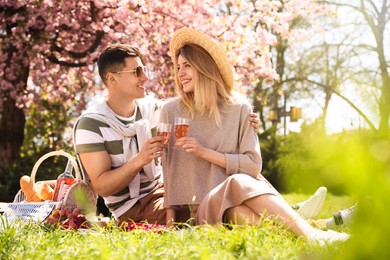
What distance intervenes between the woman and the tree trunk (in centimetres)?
631

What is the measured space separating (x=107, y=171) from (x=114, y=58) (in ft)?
3.26

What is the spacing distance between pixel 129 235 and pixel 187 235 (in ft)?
1.13

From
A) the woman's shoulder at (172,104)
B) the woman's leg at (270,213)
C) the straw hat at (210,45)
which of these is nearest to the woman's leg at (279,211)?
the woman's leg at (270,213)

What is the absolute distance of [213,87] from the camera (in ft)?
14.0

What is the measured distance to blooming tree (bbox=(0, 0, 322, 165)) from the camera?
892 cm

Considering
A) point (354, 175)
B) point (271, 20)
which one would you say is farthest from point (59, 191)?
point (271, 20)

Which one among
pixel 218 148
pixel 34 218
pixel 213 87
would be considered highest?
pixel 213 87

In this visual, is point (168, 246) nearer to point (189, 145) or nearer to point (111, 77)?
point (189, 145)

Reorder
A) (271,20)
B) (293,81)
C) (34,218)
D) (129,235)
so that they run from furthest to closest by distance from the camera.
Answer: (293,81), (271,20), (34,218), (129,235)

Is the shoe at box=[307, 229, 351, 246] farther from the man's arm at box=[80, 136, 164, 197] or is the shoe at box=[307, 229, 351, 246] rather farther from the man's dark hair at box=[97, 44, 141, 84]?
the man's dark hair at box=[97, 44, 141, 84]

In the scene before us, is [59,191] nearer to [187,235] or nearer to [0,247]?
[0,247]

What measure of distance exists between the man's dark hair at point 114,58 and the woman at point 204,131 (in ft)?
1.51

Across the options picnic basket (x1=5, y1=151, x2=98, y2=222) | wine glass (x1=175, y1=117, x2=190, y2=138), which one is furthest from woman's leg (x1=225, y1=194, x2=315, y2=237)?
picnic basket (x1=5, y1=151, x2=98, y2=222)

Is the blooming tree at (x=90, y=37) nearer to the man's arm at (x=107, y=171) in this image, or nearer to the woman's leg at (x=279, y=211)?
the man's arm at (x=107, y=171)
